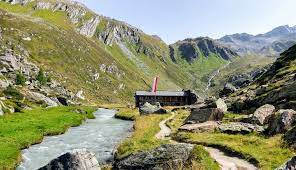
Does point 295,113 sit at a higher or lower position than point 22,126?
higher

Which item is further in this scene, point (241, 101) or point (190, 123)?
point (241, 101)

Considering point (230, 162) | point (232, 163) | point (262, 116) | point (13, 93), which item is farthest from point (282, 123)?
point (13, 93)

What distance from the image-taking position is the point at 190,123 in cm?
6147

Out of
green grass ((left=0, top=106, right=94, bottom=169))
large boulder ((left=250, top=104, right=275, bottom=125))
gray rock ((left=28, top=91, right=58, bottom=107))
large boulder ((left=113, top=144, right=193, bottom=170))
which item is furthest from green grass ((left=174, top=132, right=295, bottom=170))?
gray rock ((left=28, top=91, right=58, bottom=107))

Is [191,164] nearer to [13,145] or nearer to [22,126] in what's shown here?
[13,145]

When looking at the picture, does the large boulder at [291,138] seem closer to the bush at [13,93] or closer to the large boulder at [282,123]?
the large boulder at [282,123]

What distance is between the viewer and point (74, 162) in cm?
2764

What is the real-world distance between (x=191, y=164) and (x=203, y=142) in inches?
670

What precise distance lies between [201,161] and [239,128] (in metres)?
22.5

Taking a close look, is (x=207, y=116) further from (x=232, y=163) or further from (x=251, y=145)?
(x=232, y=163)

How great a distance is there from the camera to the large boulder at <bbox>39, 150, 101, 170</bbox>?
90.6 ft

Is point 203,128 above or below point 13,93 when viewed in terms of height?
below

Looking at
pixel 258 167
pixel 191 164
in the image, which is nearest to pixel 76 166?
pixel 191 164

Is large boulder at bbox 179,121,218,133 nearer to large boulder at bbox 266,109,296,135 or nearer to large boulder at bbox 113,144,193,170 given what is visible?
large boulder at bbox 266,109,296,135
